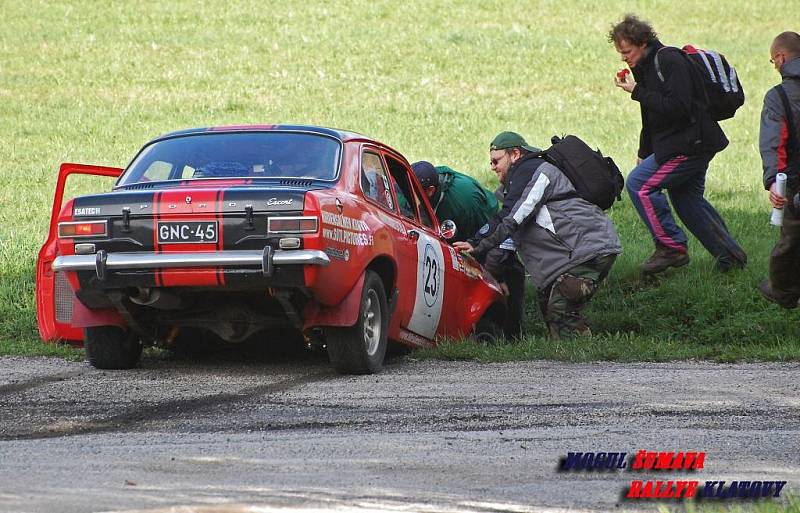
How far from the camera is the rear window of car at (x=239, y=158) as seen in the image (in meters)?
8.86

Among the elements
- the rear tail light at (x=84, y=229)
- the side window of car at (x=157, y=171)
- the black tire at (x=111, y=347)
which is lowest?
the black tire at (x=111, y=347)

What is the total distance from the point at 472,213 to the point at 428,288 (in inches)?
77.3

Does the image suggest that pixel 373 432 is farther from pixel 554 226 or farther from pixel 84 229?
pixel 554 226

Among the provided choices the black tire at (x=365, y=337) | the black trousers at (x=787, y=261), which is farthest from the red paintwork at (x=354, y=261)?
the black trousers at (x=787, y=261)

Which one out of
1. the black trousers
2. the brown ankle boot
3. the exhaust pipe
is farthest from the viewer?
the brown ankle boot

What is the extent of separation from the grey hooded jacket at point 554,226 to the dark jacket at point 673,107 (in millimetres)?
1143

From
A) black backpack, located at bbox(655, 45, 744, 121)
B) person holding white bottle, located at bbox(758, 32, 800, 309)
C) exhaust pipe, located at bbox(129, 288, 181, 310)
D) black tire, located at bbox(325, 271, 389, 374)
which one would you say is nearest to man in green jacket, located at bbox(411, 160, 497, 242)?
black backpack, located at bbox(655, 45, 744, 121)

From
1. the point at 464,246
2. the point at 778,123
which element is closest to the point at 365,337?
the point at 464,246

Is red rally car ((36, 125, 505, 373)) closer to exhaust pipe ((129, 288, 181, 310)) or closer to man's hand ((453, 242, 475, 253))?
exhaust pipe ((129, 288, 181, 310))

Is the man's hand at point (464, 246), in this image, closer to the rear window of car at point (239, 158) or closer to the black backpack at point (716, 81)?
the rear window of car at point (239, 158)

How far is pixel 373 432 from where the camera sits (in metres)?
6.60

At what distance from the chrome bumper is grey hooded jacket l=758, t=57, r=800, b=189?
3629mm

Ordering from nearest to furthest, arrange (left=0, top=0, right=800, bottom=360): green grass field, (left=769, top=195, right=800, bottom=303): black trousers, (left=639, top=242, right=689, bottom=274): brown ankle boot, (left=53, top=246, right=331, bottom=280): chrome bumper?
(left=53, top=246, right=331, bottom=280): chrome bumper
(left=769, top=195, right=800, bottom=303): black trousers
(left=0, top=0, right=800, bottom=360): green grass field
(left=639, top=242, right=689, bottom=274): brown ankle boot

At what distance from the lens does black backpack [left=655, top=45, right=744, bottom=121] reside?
A: 11.4 metres
